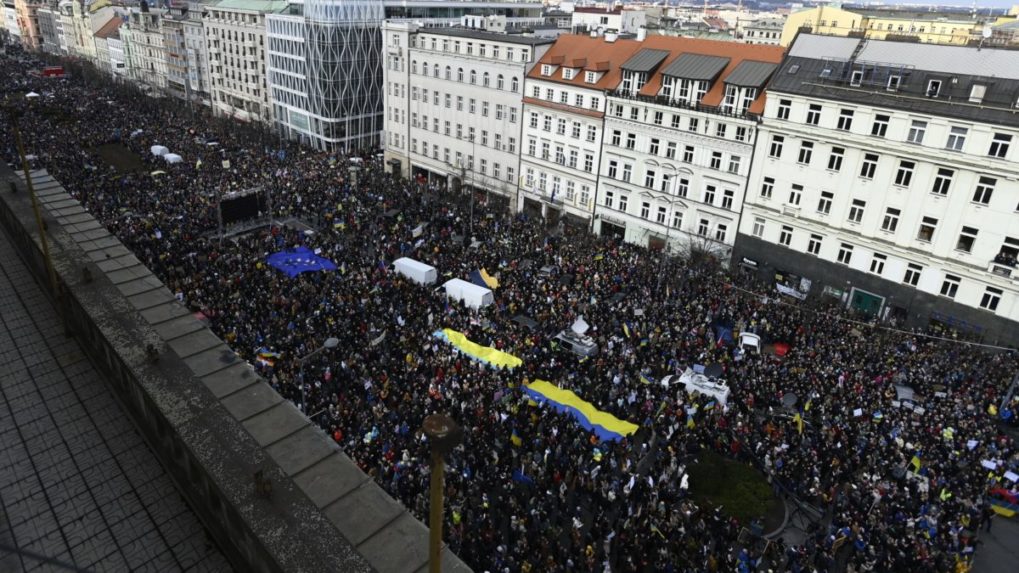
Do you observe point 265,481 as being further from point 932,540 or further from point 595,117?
point 595,117

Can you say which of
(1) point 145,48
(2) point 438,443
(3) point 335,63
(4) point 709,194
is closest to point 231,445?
(2) point 438,443

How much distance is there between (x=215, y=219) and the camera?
46.2 metres

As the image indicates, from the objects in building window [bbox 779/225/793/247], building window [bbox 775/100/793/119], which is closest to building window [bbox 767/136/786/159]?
building window [bbox 775/100/793/119]

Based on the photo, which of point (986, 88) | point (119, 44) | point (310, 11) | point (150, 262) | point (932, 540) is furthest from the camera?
point (119, 44)

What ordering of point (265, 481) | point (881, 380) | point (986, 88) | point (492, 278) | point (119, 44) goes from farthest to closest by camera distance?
point (119, 44) → point (492, 278) → point (986, 88) → point (881, 380) → point (265, 481)

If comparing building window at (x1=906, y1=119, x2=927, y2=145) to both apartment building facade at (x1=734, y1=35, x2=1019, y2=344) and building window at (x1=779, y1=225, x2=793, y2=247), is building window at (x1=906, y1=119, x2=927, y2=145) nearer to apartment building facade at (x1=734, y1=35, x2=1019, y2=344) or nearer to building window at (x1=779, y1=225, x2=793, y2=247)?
apartment building facade at (x1=734, y1=35, x2=1019, y2=344)

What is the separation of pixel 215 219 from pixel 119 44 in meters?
101

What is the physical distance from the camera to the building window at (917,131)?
34969mm

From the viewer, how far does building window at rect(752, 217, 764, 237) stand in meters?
42.7

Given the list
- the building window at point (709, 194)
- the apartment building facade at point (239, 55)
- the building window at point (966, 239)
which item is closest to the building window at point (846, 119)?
the building window at point (966, 239)

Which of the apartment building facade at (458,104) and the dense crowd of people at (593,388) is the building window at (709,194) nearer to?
the dense crowd of people at (593,388)

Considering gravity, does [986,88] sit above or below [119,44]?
above

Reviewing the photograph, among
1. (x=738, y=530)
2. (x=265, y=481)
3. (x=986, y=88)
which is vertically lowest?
(x=738, y=530)

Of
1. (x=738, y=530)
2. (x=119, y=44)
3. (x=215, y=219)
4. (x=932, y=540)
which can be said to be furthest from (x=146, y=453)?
(x=119, y=44)
